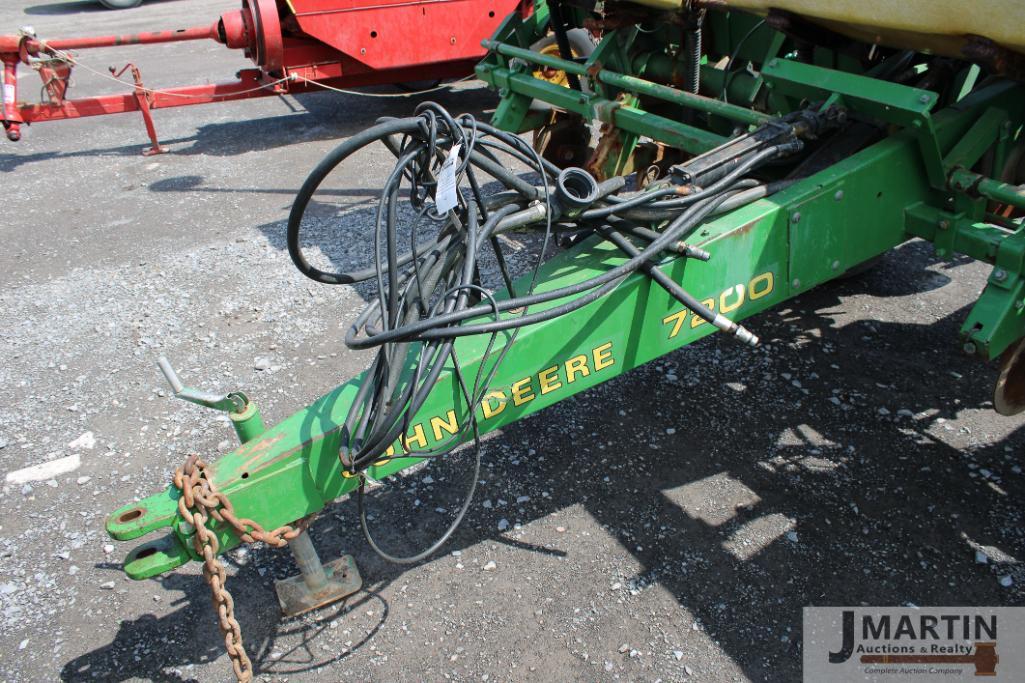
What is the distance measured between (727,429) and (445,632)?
142 centimetres

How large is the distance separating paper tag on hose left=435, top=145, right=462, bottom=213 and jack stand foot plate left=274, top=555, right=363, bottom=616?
135cm

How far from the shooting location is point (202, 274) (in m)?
4.86

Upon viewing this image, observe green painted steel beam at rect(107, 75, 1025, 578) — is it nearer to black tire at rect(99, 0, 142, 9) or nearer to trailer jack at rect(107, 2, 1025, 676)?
trailer jack at rect(107, 2, 1025, 676)

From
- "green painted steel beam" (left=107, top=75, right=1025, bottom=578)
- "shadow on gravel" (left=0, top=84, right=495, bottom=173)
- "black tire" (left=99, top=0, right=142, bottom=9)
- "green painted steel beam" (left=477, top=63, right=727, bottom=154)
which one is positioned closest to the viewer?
"green painted steel beam" (left=107, top=75, right=1025, bottom=578)

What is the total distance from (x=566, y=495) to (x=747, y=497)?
2.13 ft

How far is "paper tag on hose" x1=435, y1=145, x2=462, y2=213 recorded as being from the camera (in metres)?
1.97

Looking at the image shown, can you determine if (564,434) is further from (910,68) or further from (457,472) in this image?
(910,68)

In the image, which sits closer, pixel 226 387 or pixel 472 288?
pixel 472 288

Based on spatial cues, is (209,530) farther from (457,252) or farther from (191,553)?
(457,252)

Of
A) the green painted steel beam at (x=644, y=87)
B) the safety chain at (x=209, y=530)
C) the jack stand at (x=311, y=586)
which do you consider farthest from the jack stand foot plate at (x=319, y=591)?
the green painted steel beam at (x=644, y=87)

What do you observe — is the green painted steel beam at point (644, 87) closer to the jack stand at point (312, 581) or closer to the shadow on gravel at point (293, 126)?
the jack stand at point (312, 581)

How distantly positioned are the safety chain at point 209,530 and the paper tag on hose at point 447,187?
0.89 m

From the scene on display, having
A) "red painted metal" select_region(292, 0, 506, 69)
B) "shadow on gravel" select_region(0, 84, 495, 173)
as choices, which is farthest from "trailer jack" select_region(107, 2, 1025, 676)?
"shadow on gravel" select_region(0, 84, 495, 173)

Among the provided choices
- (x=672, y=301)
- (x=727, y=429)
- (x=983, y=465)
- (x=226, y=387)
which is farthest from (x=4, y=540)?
(x=983, y=465)
